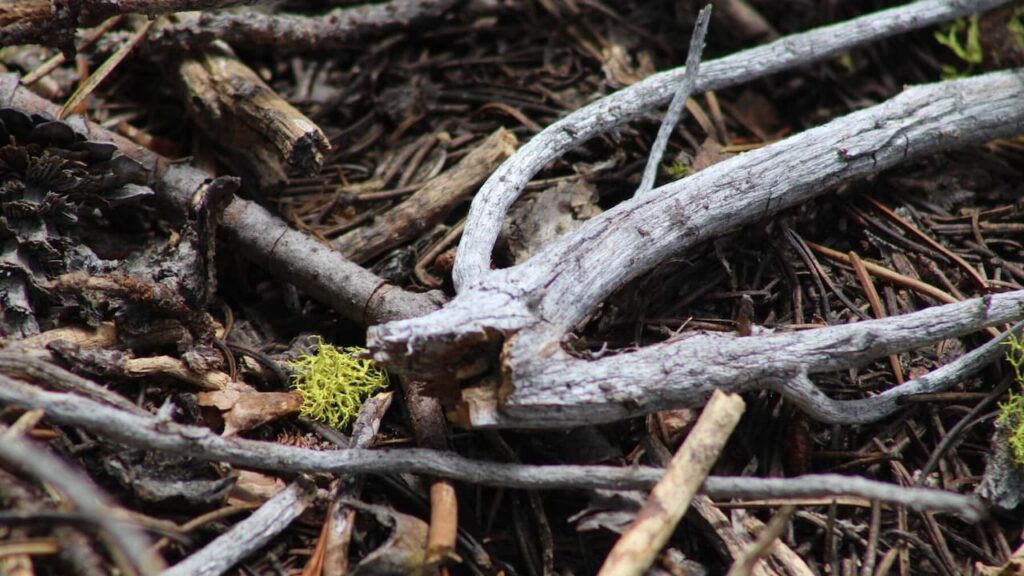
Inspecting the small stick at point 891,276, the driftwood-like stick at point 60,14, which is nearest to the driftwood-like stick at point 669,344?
the small stick at point 891,276

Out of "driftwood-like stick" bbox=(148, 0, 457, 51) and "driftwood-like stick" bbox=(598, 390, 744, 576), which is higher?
"driftwood-like stick" bbox=(148, 0, 457, 51)

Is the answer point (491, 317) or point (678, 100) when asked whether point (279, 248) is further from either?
point (678, 100)

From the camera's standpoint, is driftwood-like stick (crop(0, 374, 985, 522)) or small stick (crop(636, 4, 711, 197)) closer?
driftwood-like stick (crop(0, 374, 985, 522))

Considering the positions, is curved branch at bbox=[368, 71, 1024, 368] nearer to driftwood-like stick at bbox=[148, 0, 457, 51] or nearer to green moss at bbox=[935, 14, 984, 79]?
green moss at bbox=[935, 14, 984, 79]

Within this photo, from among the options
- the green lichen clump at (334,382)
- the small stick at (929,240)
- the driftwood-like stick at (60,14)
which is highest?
the driftwood-like stick at (60,14)

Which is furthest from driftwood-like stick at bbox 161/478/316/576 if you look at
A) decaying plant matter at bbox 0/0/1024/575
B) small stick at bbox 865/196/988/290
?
small stick at bbox 865/196/988/290

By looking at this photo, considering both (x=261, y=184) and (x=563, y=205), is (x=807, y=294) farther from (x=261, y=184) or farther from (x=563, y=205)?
(x=261, y=184)

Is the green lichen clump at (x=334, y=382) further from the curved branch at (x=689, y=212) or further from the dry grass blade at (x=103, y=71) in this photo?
the dry grass blade at (x=103, y=71)

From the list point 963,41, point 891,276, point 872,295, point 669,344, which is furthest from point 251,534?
point 963,41
